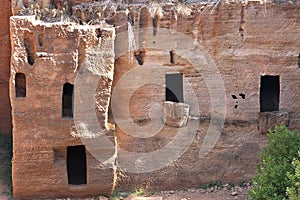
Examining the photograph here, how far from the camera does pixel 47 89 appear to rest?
1102cm

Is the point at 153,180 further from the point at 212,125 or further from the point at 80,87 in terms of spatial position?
the point at 80,87

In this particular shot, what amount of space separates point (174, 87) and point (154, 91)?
3.93ft

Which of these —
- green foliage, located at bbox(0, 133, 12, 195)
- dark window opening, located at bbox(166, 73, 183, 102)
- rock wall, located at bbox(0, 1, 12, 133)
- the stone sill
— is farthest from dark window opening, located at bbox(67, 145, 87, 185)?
the stone sill

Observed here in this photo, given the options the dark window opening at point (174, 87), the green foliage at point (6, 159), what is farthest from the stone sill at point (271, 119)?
the green foliage at point (6, 159)

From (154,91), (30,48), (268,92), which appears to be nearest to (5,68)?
(30,48)

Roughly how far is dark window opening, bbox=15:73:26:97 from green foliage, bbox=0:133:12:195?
2150mm

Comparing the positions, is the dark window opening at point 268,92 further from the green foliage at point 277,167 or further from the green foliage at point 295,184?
the green foliage at point 295,184

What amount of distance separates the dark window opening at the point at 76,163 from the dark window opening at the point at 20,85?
1.83 meters

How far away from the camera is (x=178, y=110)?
11844 mm

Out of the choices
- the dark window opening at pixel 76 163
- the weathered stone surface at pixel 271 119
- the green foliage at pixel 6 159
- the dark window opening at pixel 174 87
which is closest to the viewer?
the weathered stone surface at pixel 271 119

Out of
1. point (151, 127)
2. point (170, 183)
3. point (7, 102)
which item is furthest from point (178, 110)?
point (7, 102)

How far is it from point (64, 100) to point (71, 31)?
1.68m

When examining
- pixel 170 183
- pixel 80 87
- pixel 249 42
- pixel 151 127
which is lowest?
pixel 170 183

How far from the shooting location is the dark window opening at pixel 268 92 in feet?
41.9
